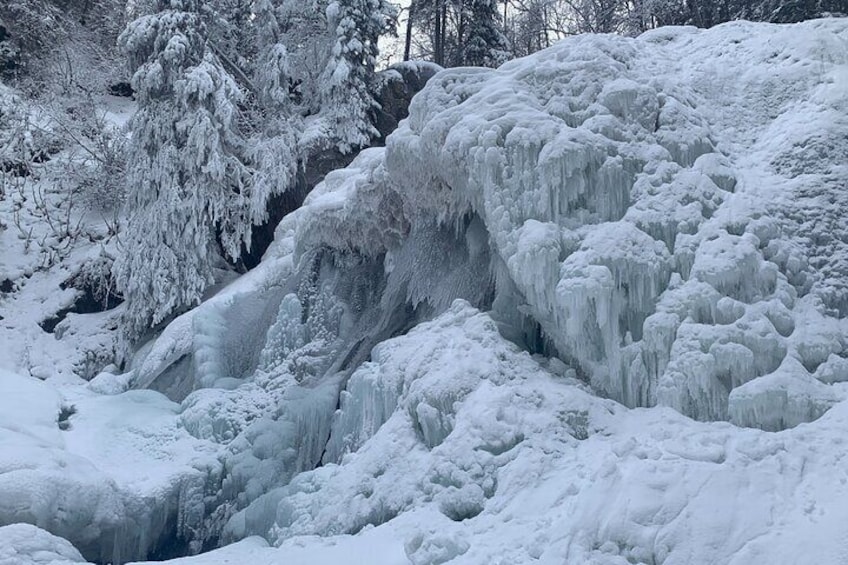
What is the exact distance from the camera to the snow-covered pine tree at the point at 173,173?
1490 cm

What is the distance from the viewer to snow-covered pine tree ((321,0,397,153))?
58.9 feet

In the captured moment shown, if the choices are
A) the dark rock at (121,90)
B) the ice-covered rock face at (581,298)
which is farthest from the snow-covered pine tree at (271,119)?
the ice-covered rock face at (581,298)

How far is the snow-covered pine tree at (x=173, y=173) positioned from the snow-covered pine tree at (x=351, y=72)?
284 cm

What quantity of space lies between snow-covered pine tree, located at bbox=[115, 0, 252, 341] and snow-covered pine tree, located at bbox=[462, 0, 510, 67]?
805 cm

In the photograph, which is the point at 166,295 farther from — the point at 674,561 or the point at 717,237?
the point at 674,561

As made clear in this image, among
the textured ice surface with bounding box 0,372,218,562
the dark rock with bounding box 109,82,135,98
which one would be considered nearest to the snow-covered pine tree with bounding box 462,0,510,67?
the dark rock with bounding box 109,82,135,98

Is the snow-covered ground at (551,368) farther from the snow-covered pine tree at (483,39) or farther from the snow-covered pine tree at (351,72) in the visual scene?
the snow-covered pine tree at (483,39)

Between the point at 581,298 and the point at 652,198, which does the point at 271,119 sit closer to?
the point at 652,198

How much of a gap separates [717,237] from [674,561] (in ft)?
10.4

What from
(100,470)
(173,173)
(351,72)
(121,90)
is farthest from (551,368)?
(121,90)

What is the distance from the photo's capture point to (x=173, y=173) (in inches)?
600

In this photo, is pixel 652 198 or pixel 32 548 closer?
pixel 32 548

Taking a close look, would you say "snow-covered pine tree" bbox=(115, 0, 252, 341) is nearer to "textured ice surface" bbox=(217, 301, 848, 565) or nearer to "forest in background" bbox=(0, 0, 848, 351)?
"forest in background" bbox=(0, 0, 848, 351)

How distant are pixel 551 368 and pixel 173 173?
10.2 metres
